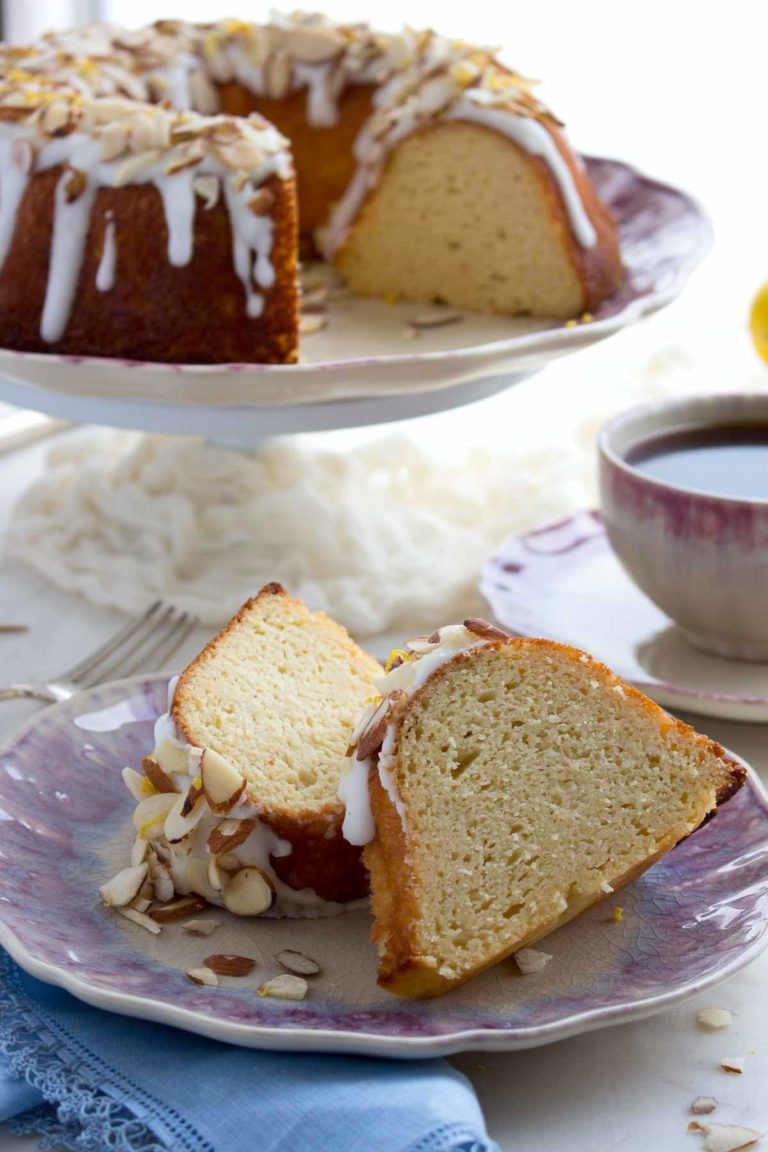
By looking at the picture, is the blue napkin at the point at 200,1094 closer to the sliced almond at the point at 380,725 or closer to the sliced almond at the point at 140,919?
the sliced almond at the point at 140,919

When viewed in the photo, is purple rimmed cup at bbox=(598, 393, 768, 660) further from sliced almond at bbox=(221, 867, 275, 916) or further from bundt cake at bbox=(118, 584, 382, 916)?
sliced almond at bbox=(221, 867, 275, 916)

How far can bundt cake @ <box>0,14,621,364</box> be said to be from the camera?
1.80 metres

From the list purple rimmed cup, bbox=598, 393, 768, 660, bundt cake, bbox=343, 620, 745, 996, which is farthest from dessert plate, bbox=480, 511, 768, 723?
bundt cake, bbox=343, 620, 745, 996

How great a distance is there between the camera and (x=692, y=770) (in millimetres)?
1094

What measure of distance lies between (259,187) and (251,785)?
92cm

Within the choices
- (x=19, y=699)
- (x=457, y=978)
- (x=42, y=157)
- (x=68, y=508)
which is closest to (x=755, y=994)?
(x=457, y=978)

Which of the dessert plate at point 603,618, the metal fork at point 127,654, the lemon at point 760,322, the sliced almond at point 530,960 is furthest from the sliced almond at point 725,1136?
the lemon at point 760,322

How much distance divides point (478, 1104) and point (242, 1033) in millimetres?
152

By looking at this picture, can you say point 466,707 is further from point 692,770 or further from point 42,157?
point 42,157

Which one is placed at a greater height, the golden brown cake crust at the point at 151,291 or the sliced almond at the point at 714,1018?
the golden brown cake crust at the point at 151,291

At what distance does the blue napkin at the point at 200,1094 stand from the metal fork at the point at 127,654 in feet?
1.59

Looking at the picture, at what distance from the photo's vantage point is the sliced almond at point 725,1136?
957mm

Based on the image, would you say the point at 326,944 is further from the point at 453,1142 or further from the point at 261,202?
the point at 261,202

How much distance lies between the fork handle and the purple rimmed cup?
0.59 metres
